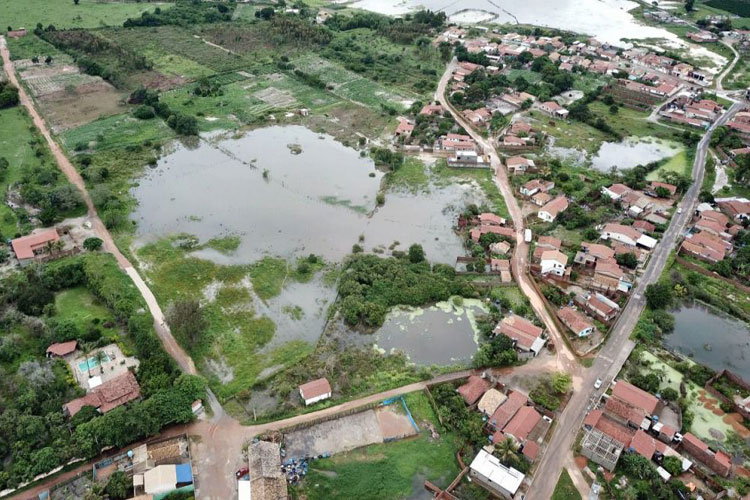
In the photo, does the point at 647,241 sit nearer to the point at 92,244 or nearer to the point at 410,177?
the point at 410,177

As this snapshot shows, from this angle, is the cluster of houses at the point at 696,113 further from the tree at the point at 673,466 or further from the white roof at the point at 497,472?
the white roof at the point at 497,472

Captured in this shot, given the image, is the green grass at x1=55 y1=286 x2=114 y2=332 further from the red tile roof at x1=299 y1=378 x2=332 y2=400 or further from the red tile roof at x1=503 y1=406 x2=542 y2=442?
the red tile roof at x1=503 y1=406 x2=542 y2=442

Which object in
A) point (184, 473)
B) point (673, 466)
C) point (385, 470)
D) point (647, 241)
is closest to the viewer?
point (184, 473)

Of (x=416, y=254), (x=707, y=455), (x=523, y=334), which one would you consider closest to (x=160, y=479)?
(x=523, y=334)

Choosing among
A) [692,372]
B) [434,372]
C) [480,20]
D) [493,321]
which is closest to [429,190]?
[493,321]

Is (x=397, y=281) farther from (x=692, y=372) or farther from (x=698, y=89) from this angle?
(x=698, y=89)

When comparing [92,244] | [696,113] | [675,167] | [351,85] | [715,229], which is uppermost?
[696,113]
